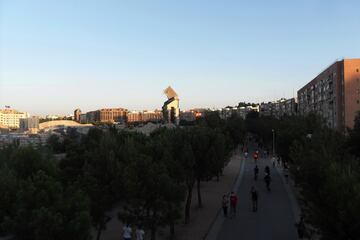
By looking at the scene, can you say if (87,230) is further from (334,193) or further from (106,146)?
(106,146)

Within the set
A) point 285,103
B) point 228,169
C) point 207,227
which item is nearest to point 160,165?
point 207,227

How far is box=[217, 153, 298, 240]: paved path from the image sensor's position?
2047cm

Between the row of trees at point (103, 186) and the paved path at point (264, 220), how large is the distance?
8.83ft

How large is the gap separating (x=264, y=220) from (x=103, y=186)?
9061 millimetres

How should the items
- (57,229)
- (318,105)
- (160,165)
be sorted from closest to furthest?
(57,229) → (160,165) → (318,105)

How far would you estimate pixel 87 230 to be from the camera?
11836 millimetres

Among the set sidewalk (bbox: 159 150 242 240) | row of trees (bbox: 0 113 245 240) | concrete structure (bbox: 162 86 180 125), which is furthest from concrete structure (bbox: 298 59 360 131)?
concrete structure (bbox: 162 86 180 125)

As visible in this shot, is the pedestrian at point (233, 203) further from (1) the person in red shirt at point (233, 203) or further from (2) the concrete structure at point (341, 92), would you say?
(2) the concrete structure at point (341, 92)

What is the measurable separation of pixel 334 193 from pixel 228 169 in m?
39.7

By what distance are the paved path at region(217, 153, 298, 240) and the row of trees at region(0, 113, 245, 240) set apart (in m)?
2.69

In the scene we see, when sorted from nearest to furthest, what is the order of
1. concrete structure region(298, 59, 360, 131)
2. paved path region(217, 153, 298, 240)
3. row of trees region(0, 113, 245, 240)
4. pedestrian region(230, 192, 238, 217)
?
row of trees region(0, 113, 245, 240) < paved path region(217, 153, 298, 240) < pedestrian region(230, 192, 238, 217) < concrete structure region(298, 59, 360, 131)

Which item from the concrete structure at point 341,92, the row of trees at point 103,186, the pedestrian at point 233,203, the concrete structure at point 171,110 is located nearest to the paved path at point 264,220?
the pedestrian at point 233,203

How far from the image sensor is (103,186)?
18344mm

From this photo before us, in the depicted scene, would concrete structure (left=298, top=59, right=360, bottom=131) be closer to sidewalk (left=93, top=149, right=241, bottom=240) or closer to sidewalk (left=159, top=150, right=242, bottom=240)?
sidewalk (left=159, top=150, right=242, bottom=240)
